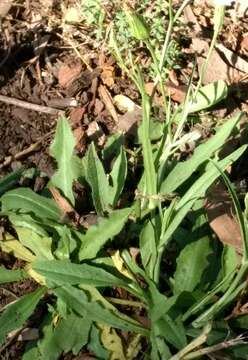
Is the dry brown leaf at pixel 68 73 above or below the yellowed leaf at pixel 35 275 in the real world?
above

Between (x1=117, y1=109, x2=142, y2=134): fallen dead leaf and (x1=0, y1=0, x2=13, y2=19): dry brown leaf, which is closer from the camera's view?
(x1=117, y1=109, x2=142, y2=134): fallen dead leaf

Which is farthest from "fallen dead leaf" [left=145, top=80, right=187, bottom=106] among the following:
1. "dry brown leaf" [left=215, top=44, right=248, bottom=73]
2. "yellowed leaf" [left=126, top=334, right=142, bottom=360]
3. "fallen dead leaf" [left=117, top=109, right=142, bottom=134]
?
"yellowed leaf" [left=126, top=334, right=142, bottom=360]

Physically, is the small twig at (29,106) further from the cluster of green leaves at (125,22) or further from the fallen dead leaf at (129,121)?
the cluster of green leaves at (125,22)

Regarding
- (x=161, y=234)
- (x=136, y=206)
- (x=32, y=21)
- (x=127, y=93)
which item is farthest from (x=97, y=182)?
(x=32, y=21)

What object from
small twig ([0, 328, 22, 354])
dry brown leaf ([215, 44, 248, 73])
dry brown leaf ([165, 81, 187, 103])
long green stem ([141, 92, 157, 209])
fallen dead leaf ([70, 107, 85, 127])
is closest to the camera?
long green stem ([141, 92, 157, 209])

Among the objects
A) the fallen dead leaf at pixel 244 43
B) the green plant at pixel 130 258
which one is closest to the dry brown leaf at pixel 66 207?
the green plant at pixel 130 258

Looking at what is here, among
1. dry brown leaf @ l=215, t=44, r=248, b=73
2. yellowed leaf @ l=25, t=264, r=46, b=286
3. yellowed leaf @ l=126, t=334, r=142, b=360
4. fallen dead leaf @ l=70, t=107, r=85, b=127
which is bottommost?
yellowed leaf @ l=126, t=334, r=142, b=360

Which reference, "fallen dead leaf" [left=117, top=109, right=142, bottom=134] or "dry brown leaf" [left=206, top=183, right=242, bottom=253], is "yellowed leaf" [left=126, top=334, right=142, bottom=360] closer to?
"dry brown leaf" [left=206, top=183, right=242, bottom=253]
